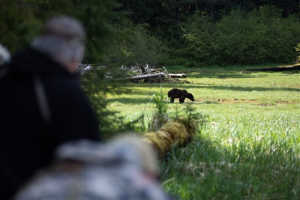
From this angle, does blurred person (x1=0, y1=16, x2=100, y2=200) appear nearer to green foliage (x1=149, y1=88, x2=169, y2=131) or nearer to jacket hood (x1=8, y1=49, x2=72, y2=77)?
jacket hood (x1=8, y1=49, x2=72, y2=77)

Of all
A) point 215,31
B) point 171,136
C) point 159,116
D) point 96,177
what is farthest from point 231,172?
point 215,31

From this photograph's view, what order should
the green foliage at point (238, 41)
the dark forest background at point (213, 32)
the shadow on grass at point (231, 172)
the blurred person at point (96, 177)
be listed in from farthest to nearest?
the green foliage at point (238, 41)
the dark forest background at point (213, 32)
the shadow on grass at point (231, 172)
the blurred person at point (96, 177)

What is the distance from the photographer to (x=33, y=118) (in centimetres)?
168

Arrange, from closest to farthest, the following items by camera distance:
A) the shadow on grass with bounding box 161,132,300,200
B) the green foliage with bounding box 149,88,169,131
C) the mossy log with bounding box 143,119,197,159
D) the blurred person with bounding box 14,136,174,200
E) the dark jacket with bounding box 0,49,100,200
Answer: the blurred person with bounding box 14,136,174,200 < the dark jacket with bounding box 0,49,100,200 < the shadow on grass with bounding box 161,132,300,200 < the mossy log with bounding box 143,119,197,159 < the green foliage with bounding box 149,88,169,131

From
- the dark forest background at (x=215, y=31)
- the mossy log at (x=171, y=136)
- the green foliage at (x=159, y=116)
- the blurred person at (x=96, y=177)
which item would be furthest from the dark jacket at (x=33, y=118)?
the dark forest background at (x=215, y=31)

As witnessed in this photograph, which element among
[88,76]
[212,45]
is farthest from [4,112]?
[212,45]

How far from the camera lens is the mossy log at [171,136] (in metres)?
5.39

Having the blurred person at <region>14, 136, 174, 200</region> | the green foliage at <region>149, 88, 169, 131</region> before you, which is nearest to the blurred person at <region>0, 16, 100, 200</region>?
the blurred person at <region>14, 136, 174, 200</region>

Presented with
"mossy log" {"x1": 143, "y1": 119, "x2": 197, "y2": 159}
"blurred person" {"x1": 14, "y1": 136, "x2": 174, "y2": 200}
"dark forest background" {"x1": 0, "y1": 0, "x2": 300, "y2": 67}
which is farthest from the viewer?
"dark forest background" {"x1": 0, "y1": 0, "x2": 300, "y2": 67}

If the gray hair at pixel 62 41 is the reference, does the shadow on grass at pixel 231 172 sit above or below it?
below

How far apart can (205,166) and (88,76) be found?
171 centimetres

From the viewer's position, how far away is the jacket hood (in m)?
1.70

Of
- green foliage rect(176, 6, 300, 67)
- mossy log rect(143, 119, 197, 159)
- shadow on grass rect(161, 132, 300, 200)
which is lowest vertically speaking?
green foliage rect(176, 6, 300, 67)

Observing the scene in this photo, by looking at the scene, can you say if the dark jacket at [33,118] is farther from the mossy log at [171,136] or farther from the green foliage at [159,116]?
the green foliage at [159,116]
